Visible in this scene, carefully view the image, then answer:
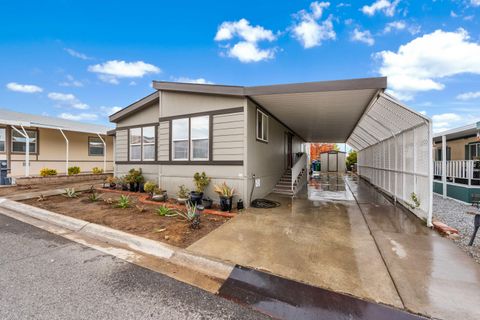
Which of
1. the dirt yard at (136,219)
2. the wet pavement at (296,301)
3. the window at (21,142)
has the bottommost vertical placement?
the wet pavement at (296,301)

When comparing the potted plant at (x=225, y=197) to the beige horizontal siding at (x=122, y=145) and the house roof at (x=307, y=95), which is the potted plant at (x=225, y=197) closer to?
the house roof at (x=307, y=95)

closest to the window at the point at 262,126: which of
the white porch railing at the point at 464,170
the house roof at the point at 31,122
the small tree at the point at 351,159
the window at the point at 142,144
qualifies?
the window at the point at 142,144

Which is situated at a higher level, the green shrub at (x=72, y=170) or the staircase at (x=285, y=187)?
the green shrub at (x=72, y=170)

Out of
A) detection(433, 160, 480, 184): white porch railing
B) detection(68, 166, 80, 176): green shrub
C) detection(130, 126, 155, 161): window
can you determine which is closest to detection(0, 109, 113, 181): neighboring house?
detection(68, 166, 80, 176): green shrub

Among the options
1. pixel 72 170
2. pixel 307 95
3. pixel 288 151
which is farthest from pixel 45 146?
pixel 307 95

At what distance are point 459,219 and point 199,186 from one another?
7162mm

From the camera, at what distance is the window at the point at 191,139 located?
22.7 ft

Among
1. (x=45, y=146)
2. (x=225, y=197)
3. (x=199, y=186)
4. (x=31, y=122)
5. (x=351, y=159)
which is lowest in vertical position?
(x=225, y=197)

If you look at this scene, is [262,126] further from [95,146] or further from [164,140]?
[95,146]

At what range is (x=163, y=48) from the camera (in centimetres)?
1216

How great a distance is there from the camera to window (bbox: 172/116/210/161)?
6.91 meters

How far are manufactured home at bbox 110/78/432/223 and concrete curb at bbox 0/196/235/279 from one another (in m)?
3.05

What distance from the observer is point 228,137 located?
6488 millimetres

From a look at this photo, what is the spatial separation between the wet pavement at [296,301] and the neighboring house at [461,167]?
8.25 meters
